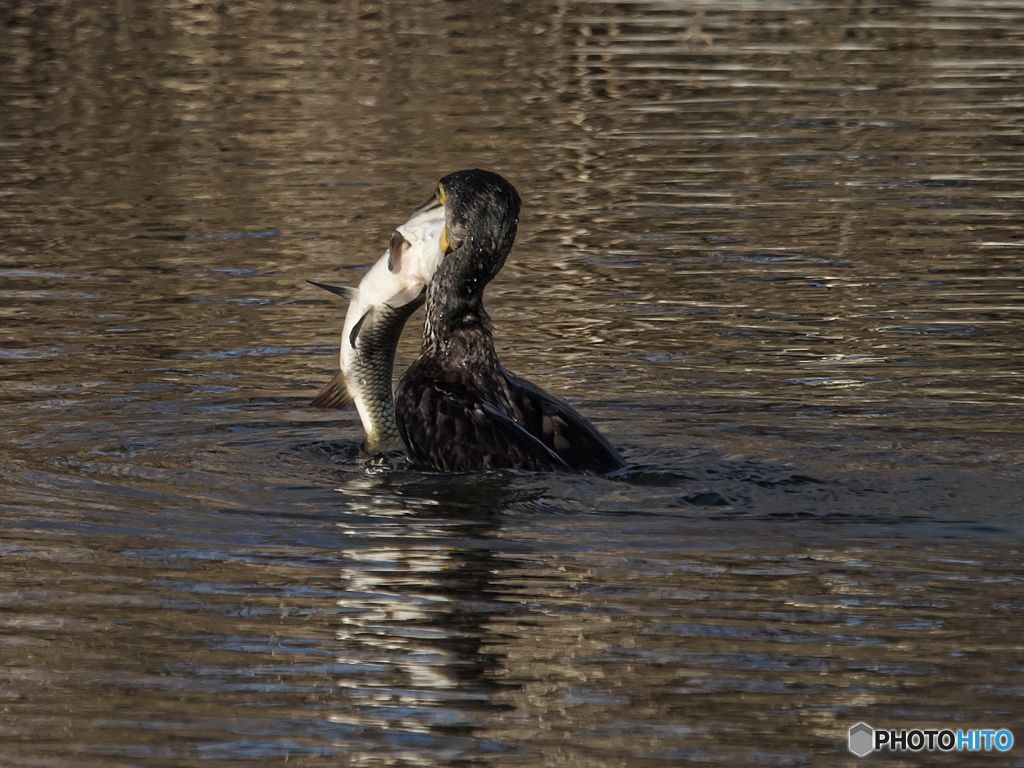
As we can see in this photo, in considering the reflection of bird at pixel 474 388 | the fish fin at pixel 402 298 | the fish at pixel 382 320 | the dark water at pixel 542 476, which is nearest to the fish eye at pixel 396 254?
the fish at pixel 382 320

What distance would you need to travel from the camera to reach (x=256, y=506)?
320 inches

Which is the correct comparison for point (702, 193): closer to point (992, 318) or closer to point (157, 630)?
point (992, 318)

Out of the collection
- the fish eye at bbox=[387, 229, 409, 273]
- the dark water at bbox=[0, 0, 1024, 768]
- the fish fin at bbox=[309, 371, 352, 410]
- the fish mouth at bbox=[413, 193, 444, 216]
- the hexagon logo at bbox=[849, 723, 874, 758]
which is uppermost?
the fish mouth at bbox=[413, 193, 444, 216]

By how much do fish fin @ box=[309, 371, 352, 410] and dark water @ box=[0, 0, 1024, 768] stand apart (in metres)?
0.36

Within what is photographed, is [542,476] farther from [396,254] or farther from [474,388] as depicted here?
[396,254]

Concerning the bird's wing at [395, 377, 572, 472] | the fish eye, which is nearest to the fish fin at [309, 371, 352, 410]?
the bird's wing at [395, 377, 572, 472]

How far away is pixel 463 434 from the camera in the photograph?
27.5ft

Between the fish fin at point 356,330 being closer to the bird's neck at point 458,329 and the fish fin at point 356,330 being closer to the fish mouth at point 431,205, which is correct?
the bird's neck at point 458,329

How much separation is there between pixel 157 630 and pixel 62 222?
31.3 feet

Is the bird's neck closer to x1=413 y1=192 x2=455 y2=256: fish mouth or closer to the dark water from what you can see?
x1=413 y1=192 x2=455 y2=256: fish mouth

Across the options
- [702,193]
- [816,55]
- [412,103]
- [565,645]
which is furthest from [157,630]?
[816,55]

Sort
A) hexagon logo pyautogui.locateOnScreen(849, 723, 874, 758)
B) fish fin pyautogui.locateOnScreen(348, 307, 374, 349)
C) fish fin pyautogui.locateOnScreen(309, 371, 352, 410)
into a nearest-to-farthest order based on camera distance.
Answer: hexagon logo pyautogui.locateOnScreen(849, 723, 874, 758) < fish fin pyautogui.locateOnScreen(348, 307, 374, 349) < fish fin pyautogui.locateOnScreen(309, 371, 352, 410)

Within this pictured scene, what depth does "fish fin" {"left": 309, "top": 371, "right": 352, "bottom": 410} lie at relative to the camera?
8641 millimetres

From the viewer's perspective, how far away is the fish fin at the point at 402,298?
846 centimetres
